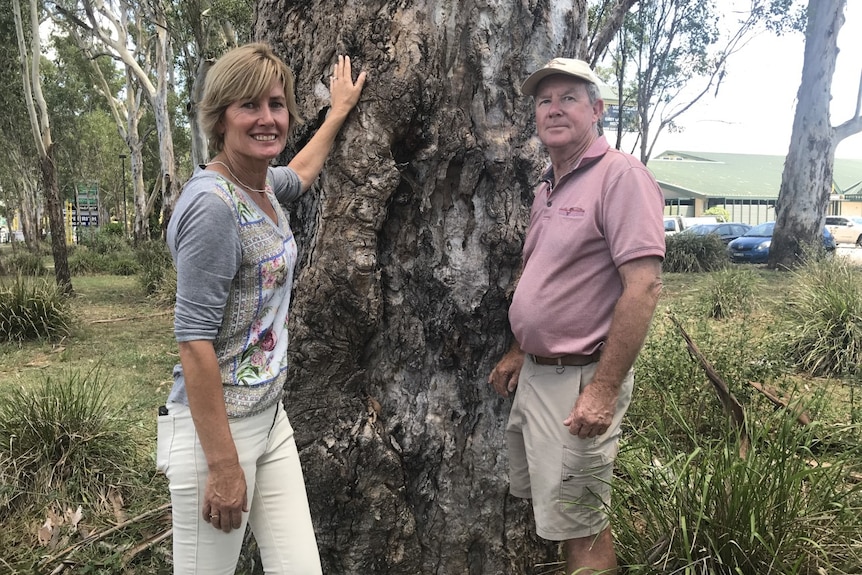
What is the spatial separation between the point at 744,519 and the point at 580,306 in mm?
1138

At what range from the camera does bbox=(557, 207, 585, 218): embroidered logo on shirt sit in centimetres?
238

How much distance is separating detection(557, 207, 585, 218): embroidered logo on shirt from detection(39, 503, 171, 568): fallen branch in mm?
2904

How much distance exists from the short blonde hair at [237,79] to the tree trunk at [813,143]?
60.2 ft

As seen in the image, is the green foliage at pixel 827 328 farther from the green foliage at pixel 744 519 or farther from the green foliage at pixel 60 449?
the green foliage at pixel 60 449

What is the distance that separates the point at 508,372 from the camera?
284 cm

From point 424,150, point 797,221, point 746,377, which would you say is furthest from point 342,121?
point 797,221

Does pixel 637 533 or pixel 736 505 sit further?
pixel 637 533

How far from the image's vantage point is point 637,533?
3.00m

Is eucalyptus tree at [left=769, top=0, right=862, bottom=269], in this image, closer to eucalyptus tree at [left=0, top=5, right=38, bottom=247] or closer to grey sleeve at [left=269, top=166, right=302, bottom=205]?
grey sleeve at [left=269, top=166, right=302, bottom=205]

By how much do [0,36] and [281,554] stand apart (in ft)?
70.1

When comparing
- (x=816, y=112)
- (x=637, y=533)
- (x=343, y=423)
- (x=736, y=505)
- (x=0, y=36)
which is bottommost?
(x=637, y=533)

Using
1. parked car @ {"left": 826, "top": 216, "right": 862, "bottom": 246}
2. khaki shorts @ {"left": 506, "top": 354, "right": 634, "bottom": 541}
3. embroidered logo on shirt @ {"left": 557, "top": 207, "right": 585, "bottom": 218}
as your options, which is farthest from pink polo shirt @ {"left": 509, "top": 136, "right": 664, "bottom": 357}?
parked car @ {"left": 826, "top": 216, "right": 862, "bottom": 246}

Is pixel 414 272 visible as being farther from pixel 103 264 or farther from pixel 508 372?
pixel 103 264

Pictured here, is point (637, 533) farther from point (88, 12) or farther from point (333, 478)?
point (88, 12)
